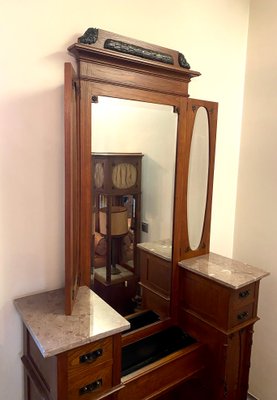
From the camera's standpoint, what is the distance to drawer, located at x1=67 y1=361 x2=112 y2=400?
1.10 metres

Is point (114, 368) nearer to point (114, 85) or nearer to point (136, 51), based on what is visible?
point (114, 85)

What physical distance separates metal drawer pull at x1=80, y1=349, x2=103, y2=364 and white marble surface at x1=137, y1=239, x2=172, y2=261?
0.62m

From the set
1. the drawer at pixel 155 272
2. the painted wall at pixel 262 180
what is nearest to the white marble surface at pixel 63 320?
the drawer at pixel 155 272

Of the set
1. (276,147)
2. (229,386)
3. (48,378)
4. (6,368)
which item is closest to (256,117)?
(276,147)

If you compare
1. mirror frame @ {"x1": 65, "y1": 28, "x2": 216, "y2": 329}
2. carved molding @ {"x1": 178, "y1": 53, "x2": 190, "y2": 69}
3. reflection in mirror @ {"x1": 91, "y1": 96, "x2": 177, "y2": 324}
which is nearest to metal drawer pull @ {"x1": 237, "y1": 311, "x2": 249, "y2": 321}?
reflection in mirror @ {"x1": 91, "y1": 96, "x2": 177, "y2": 324}

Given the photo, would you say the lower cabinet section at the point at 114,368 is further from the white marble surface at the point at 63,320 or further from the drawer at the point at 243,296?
the drawer at the point at 243,296

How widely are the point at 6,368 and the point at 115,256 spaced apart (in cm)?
69

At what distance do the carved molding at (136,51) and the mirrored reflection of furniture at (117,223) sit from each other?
477mm

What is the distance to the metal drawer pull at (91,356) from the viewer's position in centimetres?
111

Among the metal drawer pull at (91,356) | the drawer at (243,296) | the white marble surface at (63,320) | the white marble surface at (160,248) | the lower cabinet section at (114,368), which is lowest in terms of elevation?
the lower cabinet section at (114,368)

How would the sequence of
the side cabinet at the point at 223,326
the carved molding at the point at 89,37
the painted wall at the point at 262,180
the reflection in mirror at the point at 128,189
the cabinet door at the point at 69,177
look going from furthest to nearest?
the painted wall at the point at 262,180, the side cabinet at the point at 223,326, the reflection in mirror at the point at 128,189, the carved molding at the point at 89,37, the cabinet door at the point at 69,177

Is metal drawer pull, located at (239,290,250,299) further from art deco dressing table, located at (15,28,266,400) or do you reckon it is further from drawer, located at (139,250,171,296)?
drawer, located at (139,250,171,296)

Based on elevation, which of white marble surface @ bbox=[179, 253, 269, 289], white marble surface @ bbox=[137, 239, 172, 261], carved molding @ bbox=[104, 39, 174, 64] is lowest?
white marble surface @ bbox=[179, 253, 269, 289]

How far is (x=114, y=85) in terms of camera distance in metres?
1.41
